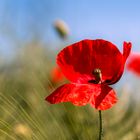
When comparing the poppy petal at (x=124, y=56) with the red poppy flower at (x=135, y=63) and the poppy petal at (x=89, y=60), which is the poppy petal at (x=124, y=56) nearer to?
the poppy petal at (x=89, y=60)

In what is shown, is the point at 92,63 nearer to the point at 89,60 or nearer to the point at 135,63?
the point at 89,60

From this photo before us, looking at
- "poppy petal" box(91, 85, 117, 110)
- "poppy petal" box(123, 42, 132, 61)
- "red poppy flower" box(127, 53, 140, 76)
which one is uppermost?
"poppy petal" box(123, 42, 132, 61)

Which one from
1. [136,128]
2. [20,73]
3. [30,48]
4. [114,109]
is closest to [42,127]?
[136,128]

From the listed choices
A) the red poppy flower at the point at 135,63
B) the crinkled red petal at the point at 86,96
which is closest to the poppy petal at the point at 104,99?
the crinkled red petal at the point at 86,96

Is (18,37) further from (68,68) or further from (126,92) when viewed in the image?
(68,68)

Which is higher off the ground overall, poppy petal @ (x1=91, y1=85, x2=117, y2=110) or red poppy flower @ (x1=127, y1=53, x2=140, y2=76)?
poppy petal @ (x1=91, y1=85, x2=117, y2=110)

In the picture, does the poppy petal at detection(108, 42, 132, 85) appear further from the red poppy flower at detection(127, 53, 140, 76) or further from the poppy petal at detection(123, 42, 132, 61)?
the red poppy flower at detection(127, 53, 140, 76)

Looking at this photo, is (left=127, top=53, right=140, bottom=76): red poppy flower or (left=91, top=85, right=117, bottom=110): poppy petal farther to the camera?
(left=127, top=53, right=140, bottom=76): red poppy flower

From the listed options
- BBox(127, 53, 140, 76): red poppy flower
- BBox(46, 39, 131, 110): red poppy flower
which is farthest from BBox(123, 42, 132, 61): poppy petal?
BBox(127, 53, 140, 76): red poppy flower

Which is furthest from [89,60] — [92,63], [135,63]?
[135,63]
